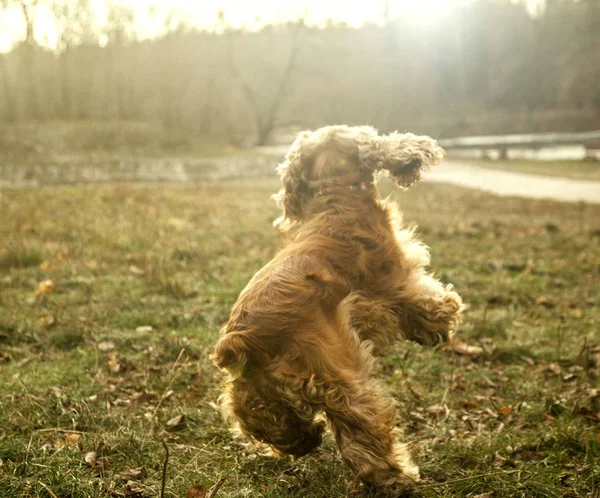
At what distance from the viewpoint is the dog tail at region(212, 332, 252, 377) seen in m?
2.91

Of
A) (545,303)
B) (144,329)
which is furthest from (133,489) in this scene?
(545,303)

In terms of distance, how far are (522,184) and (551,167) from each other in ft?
22.4

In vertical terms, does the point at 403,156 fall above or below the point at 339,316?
above

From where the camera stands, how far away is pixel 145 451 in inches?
138

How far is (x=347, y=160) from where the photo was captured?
4.00 meters

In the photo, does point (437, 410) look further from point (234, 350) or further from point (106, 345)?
point (106, 345)

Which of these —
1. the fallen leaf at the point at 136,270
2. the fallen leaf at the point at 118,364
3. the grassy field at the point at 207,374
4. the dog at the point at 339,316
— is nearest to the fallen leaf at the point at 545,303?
the grassy field at the point at 207,374

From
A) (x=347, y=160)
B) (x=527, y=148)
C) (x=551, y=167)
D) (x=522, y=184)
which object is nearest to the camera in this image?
(x=347, y=160)

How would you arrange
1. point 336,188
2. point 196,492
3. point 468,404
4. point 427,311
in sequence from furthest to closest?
point 468,404, point 336,188, point 427,311, point 196,492

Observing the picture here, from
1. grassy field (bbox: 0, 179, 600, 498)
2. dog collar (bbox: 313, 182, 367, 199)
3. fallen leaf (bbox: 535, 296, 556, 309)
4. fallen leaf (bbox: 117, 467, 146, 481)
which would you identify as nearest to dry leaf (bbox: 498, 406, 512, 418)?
grassy field (bbox: 0, 179, 600, 498)

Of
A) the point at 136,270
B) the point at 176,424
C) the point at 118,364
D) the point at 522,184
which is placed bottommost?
the point at 522,184

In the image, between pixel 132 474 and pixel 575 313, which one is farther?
pixel 575 313

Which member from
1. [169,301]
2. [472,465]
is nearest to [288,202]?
[472,465]

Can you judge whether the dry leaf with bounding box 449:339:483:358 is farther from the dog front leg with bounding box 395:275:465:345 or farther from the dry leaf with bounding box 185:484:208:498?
the dry leaf with bounding box 185:484:208:498
